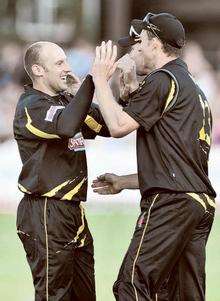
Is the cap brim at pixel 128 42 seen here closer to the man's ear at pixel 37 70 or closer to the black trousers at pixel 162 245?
the man's ear at pixel 37 70

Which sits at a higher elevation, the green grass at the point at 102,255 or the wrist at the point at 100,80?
the wrist at the point at 100,80

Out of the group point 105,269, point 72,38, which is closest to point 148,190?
point 105,269

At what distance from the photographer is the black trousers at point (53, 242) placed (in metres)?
6.48

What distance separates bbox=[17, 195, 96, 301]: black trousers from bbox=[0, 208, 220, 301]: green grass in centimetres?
143

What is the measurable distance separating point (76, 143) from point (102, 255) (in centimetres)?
326

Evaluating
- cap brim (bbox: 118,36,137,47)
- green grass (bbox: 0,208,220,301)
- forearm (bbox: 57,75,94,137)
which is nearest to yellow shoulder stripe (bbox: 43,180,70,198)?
forearm (bbox: 57,75,94,137)

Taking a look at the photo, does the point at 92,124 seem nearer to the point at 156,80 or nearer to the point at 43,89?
→ the point at 43,89

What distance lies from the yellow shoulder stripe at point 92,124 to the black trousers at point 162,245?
29.4 inches

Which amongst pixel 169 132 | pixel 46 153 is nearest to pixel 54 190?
pixel 46 153

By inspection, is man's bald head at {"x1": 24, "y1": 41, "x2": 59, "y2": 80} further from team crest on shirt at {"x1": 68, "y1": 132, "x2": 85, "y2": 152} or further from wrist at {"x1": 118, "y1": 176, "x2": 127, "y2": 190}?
wrist at {"x1": 118, "y1": 176, "x2": 127, "y2": 190}

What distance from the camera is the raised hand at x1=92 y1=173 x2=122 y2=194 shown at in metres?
6.91

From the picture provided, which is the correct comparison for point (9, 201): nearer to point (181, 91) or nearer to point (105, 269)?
point (105, 269)

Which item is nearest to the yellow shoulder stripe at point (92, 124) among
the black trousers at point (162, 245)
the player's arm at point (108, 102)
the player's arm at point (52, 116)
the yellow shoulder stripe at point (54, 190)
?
the player's arm at point (52, 116)

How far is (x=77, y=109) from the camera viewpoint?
627 centimetres
